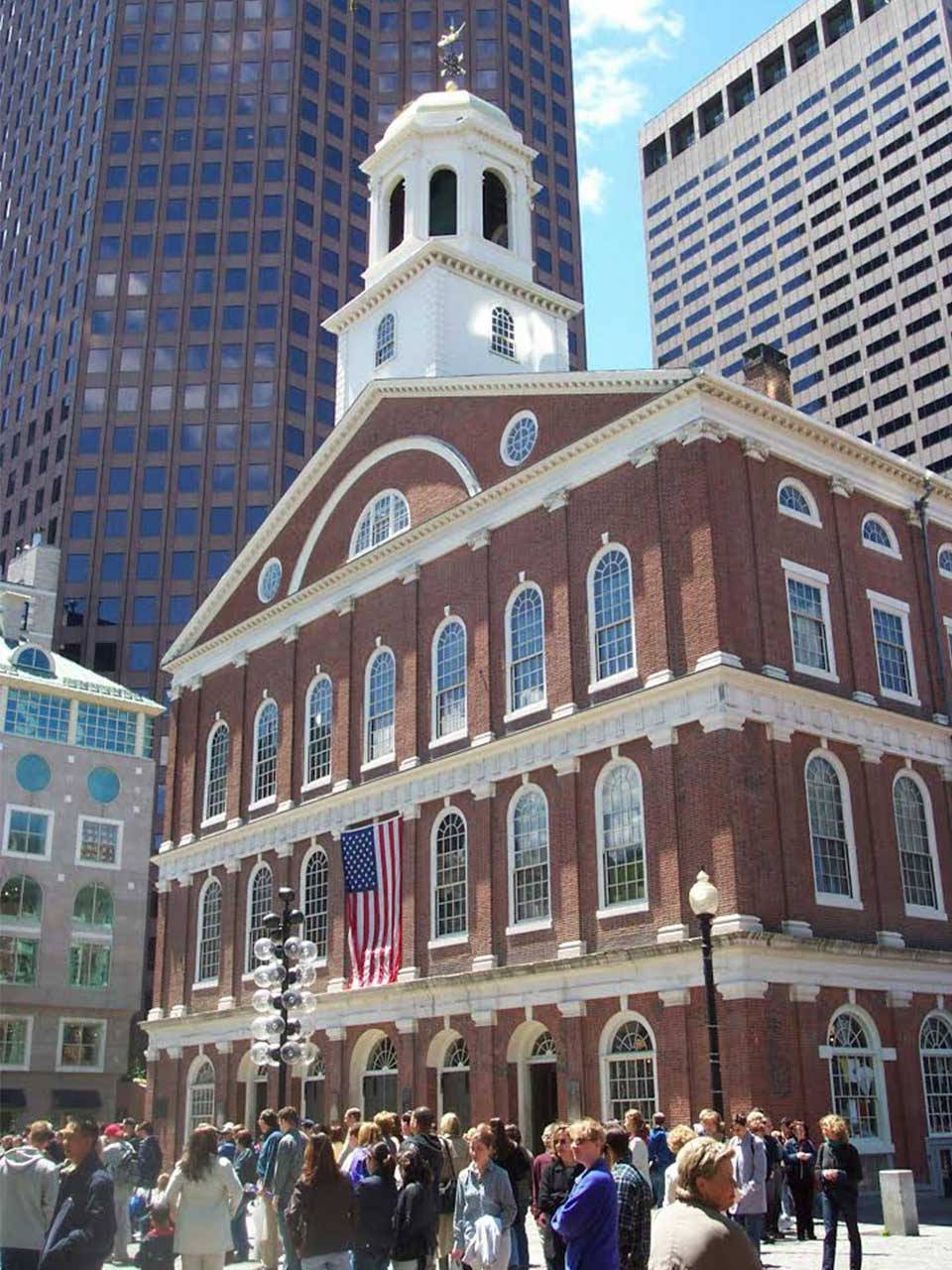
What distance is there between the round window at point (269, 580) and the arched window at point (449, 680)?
9.12 metres

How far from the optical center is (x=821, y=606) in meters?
31.2

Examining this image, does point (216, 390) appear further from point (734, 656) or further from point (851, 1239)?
point (851, 1239)

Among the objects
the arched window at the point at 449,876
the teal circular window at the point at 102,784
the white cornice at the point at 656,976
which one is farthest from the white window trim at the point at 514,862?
the teal circular window at the point at 102,784

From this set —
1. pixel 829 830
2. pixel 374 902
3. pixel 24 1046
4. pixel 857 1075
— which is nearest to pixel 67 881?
pixel 24 1046

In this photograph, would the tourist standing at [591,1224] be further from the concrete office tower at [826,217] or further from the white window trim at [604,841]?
the concrete office tower at [826,217]

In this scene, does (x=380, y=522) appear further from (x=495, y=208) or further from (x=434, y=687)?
(x=495, y=208)

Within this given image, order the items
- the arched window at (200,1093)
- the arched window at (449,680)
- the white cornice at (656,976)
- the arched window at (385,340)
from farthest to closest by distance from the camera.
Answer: the arched window at (385,340) < the arched window at (200,1093) < the arched window at (449,680) < the white cornice at (656,976)

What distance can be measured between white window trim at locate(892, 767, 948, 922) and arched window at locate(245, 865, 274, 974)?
1775cm

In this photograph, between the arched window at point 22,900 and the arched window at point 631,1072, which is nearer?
the arched window at point 631,1072

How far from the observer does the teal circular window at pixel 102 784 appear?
61.1 meters

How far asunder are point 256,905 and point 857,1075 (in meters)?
18.9

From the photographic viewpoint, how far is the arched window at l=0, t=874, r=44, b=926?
5731 cm

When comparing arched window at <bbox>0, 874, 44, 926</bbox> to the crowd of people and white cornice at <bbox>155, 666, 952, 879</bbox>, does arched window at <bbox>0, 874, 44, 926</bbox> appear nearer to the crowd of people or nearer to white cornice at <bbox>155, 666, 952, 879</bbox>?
white cornice at <bbox>155, 666, 952, 879</bbox>

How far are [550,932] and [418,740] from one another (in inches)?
283
